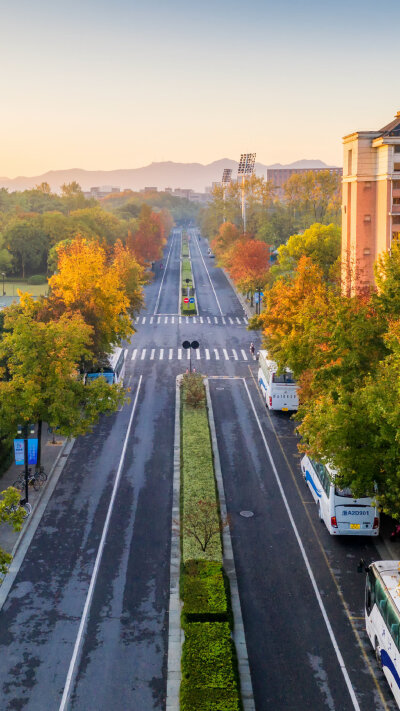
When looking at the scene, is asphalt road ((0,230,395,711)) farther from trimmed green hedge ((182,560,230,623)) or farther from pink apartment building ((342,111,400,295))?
pink apartment building ((342,111,400,295))

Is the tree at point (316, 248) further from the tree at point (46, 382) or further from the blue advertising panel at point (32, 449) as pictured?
the blue advertising panel at point (32, 449)

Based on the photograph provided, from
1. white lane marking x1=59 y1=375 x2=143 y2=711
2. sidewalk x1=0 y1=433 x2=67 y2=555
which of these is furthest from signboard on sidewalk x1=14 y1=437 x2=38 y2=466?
white lane marking x1=59 y1=375 x2=143 y2=711

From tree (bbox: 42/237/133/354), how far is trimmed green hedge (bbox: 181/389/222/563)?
298 inches

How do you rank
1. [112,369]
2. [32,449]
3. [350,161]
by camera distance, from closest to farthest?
[32,449] → [112,369] → [350,161]

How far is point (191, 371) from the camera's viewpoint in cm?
4809

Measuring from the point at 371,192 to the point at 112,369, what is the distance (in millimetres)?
29533

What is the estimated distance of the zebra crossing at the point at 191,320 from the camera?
7088 centimetres

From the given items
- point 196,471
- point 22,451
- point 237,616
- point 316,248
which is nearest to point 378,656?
point 237,616

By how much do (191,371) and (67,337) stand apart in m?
19.7

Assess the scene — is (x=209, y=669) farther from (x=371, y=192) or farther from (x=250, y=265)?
(x=250, y=265)

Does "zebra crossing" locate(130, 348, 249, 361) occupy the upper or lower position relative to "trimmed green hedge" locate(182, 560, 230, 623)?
upper

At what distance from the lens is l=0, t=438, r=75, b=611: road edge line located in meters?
21.4

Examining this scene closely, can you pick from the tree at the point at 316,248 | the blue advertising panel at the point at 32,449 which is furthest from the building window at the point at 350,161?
the blue advertising panel at the point at 32,449

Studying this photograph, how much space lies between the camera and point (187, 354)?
55.4 meters
